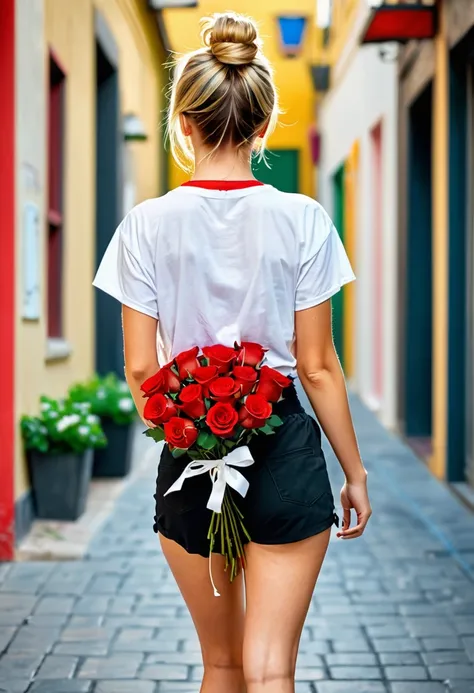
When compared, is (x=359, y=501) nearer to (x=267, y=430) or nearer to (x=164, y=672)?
(x=267, y=430)

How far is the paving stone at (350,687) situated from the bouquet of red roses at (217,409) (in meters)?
1.57

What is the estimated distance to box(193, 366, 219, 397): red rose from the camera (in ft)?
6.86

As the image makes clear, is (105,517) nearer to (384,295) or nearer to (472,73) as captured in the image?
(472,73)

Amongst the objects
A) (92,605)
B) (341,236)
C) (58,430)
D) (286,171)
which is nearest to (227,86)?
(92,605)

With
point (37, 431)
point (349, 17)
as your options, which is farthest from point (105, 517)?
point (349, 17)

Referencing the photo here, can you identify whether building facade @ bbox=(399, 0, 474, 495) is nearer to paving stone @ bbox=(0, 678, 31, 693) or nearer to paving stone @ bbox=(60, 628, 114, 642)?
paving stone @ bbox=(60, 628, 114, 642)

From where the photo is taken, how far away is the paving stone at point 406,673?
364 centimetres

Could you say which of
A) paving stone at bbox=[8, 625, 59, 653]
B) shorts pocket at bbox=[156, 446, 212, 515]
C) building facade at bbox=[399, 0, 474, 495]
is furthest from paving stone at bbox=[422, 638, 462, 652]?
building facade at bbox=[399, 0, 474, 495]

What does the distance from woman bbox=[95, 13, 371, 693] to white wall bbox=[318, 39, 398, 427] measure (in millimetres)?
7933

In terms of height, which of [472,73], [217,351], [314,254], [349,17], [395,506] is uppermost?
[349,17]

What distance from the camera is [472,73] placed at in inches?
281

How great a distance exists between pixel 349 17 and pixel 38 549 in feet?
32.6

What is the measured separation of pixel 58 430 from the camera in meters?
5.62

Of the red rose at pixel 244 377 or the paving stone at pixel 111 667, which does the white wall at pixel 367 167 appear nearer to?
the paving stone at pixel 111 667
